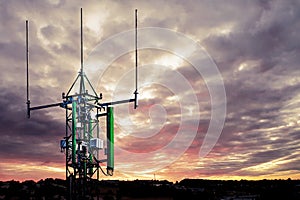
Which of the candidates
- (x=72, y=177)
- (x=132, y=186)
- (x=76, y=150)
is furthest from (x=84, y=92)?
(x=132, y=186)

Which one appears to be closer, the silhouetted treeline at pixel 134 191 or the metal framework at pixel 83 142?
the metal framework at pixel 83 142

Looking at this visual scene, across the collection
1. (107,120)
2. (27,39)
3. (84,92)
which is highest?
(27,39)

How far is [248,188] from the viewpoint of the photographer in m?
99.3

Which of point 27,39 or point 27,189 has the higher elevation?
point 27,39

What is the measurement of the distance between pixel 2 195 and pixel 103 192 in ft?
61.4

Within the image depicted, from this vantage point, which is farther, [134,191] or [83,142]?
[134,191]

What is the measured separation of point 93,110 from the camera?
39.5 metres

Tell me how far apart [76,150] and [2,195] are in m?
33.3

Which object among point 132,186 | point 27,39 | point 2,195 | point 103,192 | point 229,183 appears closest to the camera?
point 27,39

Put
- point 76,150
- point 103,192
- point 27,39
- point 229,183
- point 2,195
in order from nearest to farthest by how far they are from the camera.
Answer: point 76,150
point 27,39
point 2,195
point 103,192
point 229,183

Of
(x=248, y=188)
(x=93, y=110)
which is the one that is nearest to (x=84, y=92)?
(x=93, y=110)

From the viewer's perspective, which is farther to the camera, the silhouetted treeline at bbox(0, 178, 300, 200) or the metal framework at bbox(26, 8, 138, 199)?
the silhouetted treeline at bbox(0, 178, 300, 200)

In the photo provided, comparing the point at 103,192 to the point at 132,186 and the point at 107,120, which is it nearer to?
the point at 132,186

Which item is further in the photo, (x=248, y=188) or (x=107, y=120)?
(x=248, y=188)
